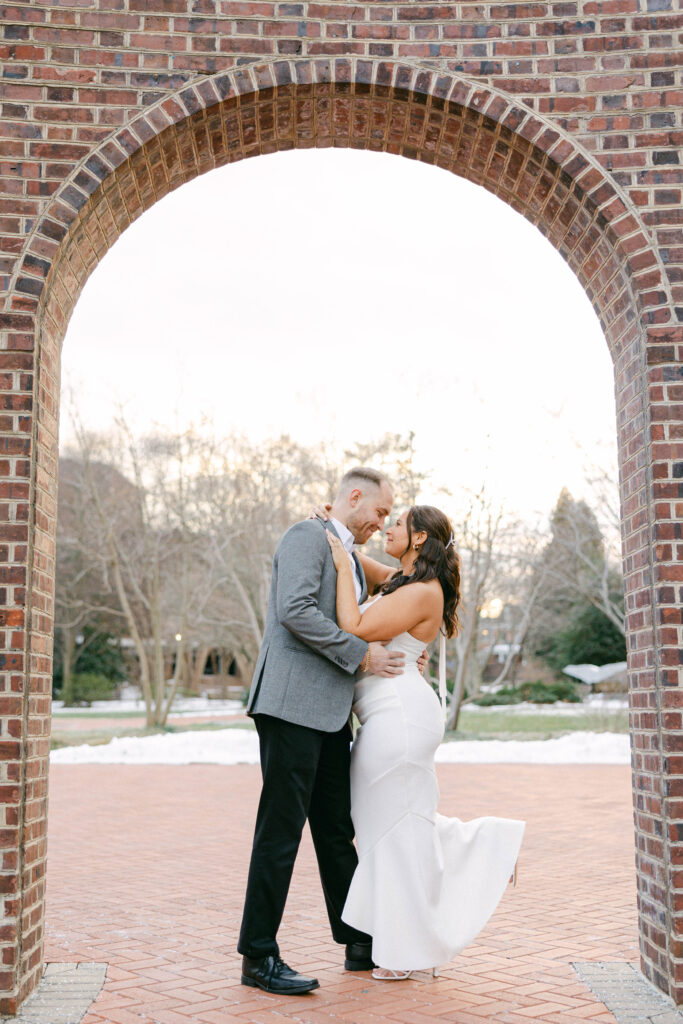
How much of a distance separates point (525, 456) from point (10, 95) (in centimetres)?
1776

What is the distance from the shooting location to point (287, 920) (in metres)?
5.22

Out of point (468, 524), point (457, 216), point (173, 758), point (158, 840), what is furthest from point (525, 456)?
point (158, 840)

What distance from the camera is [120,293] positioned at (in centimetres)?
2527

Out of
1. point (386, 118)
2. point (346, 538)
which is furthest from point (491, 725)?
point (386, 118)

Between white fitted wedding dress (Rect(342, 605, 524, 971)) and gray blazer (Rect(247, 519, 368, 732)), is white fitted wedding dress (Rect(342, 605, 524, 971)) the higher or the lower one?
the lower one

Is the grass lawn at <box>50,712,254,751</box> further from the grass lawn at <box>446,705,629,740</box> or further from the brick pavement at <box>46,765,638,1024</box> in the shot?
the brick pavement at <box>46,765,638,1024</box>

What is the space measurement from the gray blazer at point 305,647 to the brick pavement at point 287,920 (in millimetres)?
1083

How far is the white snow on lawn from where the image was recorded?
15312 millimetres

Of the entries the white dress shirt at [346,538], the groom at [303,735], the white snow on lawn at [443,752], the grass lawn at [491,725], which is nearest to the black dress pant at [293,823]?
the groom at [303,735]

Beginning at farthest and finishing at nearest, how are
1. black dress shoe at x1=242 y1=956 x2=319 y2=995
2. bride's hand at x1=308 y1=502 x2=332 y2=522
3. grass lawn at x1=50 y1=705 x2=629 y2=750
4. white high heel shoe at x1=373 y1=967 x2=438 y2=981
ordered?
grass lawn at x1=50 y1=705 x2=629 y2=750 → bride's hand at x1=308 y1=502 x2=332 y2=522 → white high heel shoe at x1=373 y1=967 x2=438 y2=981 → black dress shoe at x1=242 y1=956 x2=319 y2=995

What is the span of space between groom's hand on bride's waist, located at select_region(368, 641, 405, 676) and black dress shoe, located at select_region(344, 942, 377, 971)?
3.84 feet

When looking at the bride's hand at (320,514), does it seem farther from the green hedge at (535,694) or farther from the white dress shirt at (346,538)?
the green hedge at (535,694)

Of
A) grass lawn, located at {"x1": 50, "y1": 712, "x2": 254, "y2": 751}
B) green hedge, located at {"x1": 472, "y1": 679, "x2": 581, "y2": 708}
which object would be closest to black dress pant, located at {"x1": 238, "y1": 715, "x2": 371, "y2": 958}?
grass lawn, located at {"x1": 50, "y1": 712, "x2": 254, "y2": 751}

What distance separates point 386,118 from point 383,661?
2397 mm
